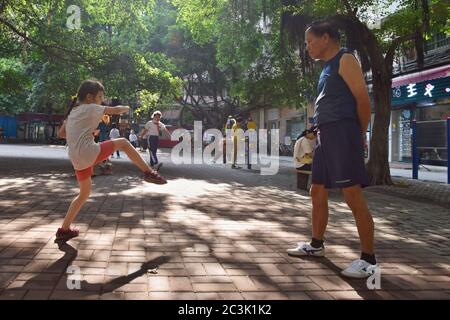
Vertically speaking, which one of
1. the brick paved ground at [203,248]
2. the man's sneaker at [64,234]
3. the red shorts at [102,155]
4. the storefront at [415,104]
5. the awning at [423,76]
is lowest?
the brick paved ground at [203,248]

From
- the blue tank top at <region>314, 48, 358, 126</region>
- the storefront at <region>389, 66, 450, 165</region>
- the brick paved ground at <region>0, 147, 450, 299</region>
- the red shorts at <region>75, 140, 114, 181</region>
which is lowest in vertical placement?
the brick paved ground at <region>0, 147, 450, 299</region>

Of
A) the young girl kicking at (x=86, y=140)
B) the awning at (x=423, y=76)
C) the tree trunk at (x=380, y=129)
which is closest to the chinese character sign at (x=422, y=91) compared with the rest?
the awning at (x=423, y=76)

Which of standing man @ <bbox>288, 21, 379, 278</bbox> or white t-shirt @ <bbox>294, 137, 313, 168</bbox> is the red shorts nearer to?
standing man @ <bbox>288, 21, 379, 278</bbox>

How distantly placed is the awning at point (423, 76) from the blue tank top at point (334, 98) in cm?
1334

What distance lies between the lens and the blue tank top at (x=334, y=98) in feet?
11.4

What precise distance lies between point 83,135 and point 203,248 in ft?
4.72

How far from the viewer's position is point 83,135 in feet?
13.5

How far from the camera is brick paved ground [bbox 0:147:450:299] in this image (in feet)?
10.1

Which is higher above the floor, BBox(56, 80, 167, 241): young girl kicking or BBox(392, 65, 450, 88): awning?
BBox(392, 65, 450, 88): awning

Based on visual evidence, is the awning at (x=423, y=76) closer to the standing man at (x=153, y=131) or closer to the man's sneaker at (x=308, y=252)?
the standing man at (x=153, y=131)

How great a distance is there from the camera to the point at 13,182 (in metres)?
8.94

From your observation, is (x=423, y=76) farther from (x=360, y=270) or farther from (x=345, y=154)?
(x=360, y=270)

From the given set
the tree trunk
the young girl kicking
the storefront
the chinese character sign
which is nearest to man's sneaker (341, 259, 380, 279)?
the young girl kicking

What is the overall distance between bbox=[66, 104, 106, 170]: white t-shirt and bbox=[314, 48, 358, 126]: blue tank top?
186cm
